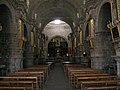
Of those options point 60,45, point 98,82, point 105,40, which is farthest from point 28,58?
point 60,45

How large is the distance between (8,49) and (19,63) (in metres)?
1.27

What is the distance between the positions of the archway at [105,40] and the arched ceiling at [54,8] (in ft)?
24.4

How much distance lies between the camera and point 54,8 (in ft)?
88.6

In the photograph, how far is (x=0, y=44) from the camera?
1288 cm

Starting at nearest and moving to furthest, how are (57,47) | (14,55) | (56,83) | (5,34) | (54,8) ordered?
(56,83) → (5,34) → (14,55) → (54,8) → (57,47)

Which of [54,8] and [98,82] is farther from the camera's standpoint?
[54,8]

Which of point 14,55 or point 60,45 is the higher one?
point 60,45

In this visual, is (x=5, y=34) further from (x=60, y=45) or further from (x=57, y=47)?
(x=57, y=47)

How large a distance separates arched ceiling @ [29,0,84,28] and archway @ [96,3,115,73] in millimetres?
7431

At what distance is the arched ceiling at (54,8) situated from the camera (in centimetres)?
2167

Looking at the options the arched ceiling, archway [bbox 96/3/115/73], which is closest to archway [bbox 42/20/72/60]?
the arched ceiling

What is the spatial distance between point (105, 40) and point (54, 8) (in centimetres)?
1495

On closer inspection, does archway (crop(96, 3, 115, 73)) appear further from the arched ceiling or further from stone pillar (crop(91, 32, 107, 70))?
the arched ceiling

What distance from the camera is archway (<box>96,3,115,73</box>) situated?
13.2 m
